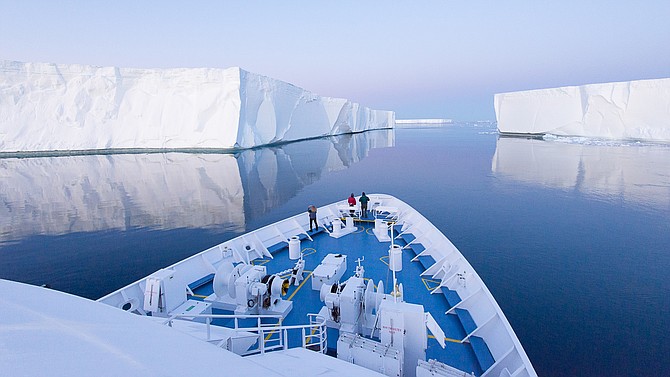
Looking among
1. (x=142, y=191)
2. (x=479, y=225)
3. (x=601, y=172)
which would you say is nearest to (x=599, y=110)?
(x=601, y=172)

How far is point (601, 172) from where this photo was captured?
71.5ft

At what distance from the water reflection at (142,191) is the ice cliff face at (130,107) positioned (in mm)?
3583

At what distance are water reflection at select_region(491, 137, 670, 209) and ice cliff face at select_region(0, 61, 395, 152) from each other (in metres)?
22.1

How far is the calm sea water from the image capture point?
262 inches

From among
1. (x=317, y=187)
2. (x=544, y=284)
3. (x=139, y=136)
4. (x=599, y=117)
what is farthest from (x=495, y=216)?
(x=599, y=117)

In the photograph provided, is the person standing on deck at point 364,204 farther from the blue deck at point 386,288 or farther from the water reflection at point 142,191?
the water reflection at point 142,191

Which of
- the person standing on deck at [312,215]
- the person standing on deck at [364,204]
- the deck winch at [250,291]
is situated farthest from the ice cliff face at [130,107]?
the deck winch at [250,291]

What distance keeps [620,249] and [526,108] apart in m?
42.8

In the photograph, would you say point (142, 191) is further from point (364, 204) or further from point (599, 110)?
point (599, 110)

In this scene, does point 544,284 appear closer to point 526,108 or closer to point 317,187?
point 317,187

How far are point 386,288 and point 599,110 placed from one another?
4433 centimetres

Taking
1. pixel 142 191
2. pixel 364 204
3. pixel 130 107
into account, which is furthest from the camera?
pixel 130 107

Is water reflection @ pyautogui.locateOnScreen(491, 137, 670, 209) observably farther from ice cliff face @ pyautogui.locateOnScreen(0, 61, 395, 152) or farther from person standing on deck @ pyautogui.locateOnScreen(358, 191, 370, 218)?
ice cliff face @ pyautogui.locateOnScreen(0, 61, 395, 152)

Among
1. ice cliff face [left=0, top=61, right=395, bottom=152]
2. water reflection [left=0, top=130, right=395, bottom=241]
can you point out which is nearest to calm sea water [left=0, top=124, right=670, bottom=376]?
water reflection [left=0, top=130, right=395, bottom=241]
